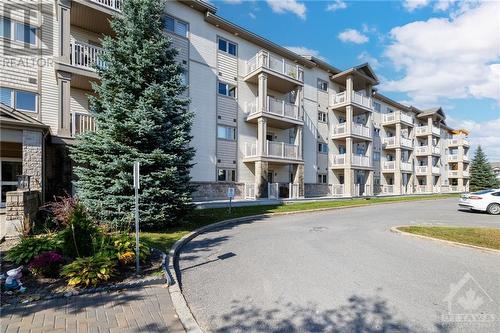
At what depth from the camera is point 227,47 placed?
2075 cm

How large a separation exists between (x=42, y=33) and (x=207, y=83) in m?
9.63

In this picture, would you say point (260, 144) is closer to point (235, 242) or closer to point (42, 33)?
point (235, 242)

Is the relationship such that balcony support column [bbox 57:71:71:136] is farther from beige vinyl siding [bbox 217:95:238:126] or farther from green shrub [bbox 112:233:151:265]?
beige vinyl siding [bbox 217:95:238:126]

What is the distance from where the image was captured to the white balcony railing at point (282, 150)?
20.6 metres

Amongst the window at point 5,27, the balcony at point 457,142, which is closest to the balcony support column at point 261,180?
the window at point 5,27

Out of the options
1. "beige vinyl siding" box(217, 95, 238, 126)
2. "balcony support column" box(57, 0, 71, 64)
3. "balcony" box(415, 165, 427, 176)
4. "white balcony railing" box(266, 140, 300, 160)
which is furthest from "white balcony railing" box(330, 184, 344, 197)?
"balcony support column" box(57, 0, 71, 64)

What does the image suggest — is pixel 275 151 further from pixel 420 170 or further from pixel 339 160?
pixel 420 170

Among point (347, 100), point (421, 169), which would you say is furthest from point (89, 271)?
point (421, 169)

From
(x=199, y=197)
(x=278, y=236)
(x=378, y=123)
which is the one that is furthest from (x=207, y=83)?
(x=378, y=123)

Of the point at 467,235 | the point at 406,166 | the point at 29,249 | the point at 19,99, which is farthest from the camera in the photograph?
the point at 406,166

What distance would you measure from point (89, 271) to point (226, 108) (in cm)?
1686

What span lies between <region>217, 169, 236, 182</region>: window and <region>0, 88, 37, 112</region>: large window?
37.3ft

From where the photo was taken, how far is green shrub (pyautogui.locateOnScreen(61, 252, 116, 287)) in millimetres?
4746

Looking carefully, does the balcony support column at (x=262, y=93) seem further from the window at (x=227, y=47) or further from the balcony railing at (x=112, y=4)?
the balcony railing at (x=112, y=4)
